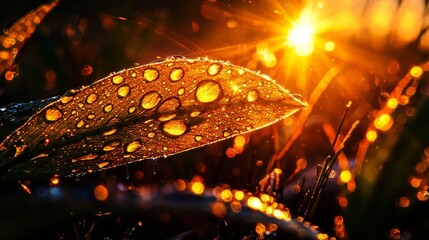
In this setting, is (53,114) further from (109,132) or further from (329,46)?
(329,46)

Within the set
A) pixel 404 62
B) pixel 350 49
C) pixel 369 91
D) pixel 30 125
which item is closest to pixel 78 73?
pixel 30 125

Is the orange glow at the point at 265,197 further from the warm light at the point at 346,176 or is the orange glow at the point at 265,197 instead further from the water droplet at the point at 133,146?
the water droplet at the point at 133,146

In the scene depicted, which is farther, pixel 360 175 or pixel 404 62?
pixel 404 62

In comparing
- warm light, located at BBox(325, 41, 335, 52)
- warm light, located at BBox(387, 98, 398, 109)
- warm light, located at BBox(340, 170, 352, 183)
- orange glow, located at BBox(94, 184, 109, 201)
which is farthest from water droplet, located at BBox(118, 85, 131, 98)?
warm light, located at BBox(325, 41, 335, 52)

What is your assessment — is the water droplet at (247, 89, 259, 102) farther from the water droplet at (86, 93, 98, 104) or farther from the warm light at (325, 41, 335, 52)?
the warm light at (325, 41, 335, 52)

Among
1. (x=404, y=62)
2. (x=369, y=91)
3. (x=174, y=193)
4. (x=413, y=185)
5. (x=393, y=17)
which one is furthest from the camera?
(x=393, y=17)

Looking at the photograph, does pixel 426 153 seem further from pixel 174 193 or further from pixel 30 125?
pixel 30 125
